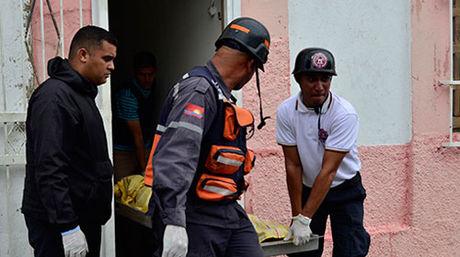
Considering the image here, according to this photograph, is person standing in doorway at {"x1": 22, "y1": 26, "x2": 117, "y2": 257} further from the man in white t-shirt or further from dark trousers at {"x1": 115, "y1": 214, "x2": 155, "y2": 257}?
dark trousers at {"x1": 115, "y1": 214, "x2": 155, "y2": 257}

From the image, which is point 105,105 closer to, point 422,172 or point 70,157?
point 70,157

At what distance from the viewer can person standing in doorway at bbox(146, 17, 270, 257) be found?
3273 mm

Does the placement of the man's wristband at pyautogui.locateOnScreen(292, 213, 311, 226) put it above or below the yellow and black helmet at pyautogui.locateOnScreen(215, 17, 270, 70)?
below

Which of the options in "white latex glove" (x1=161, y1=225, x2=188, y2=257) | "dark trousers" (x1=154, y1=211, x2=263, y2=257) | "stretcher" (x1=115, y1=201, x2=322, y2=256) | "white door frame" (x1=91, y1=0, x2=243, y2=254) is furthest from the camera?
"white door frame" (x1=91, y1=0, x2=243, y2=254)

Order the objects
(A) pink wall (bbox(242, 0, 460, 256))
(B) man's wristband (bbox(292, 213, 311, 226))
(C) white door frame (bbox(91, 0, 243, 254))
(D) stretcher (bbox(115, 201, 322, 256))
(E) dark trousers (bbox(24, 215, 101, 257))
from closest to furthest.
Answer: (E) dark trousers (bbox(24, 215, 101, 257)) → (D) stretcher (bbox(115, 201, 322, 256)) → (B) man's wristband (bbox(292, 213, 311, 226)) → (C) white door frame (bbox(91, 0, 243, 254)) → (A) pink wall (bbox(242, 0, 460, 256))

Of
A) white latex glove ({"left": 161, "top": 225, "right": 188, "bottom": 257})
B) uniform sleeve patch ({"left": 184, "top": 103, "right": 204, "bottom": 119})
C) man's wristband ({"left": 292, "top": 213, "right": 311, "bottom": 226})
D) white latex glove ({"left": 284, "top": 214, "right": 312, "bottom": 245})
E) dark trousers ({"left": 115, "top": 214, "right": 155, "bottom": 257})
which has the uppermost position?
uniform sleeve patch ({"left": 184, "top": 103, "right": 204, "bottom": 119})

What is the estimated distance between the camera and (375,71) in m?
6.02

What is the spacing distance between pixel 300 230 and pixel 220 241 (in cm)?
108

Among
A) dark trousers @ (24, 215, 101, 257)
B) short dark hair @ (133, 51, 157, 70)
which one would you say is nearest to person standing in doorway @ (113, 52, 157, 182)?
short dark hair @ (133, 51, 157, 70)

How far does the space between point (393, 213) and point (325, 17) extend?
175 centimetres

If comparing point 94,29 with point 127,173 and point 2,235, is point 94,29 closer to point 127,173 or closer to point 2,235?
point 2,235

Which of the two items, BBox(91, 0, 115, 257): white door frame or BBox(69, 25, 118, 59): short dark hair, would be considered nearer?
BBox(69, 25, 118, 59): short dark hair

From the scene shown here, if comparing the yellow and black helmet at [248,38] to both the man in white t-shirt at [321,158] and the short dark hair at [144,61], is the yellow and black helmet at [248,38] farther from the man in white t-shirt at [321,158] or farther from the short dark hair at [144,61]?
the short dark hair at [144,61]

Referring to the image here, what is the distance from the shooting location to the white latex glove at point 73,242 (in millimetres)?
3612
